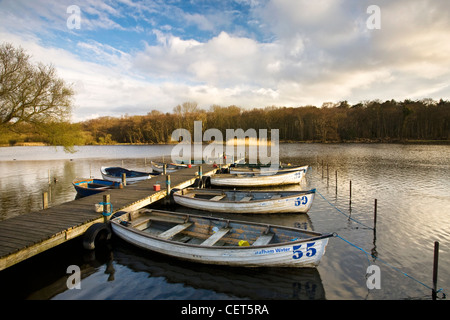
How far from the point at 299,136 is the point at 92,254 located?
87.5 meters

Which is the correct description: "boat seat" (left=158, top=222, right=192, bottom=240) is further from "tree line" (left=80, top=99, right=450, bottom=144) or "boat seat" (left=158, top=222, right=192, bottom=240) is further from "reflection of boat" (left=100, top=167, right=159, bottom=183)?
"tree line" (left=80, top=99, right=450, bottom=144)

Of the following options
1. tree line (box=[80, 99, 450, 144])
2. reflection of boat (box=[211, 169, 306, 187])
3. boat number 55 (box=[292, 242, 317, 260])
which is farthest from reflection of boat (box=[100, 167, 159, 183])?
tree line (box=[80, 99, 450, 144])

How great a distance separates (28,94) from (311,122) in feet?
265

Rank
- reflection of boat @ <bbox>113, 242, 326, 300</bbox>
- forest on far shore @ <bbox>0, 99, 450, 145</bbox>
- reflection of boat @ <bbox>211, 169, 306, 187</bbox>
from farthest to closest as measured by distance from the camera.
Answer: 1. forest on far shore @ <bbox>0, 99, 450, 145</bbox>
2. reflection of boat @ <bbox>211, 169, 306, 187</bbox>
3. reflection of boat @ <bbox>113, 242, 326, 300</bbox>

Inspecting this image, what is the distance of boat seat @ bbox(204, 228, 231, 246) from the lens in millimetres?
8038

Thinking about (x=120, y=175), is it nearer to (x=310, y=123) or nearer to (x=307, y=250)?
(x=307, y=250)

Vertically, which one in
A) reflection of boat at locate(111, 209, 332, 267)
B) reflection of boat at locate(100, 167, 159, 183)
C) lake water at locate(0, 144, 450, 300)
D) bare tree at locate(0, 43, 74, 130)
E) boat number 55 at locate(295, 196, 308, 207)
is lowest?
lake water at locate(0, 144, 450, 300)

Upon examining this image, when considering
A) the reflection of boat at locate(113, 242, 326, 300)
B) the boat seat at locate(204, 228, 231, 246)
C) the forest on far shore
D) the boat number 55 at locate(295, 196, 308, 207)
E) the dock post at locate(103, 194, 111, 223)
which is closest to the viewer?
the reflection of boat at locate(113, 242, 326, 300)

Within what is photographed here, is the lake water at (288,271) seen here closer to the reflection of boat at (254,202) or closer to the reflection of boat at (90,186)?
the reflection of boat at (254,202)

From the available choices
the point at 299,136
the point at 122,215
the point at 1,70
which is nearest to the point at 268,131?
the point at 299,136

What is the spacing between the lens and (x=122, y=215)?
33.1 ft

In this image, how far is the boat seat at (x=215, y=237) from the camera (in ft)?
26.4
